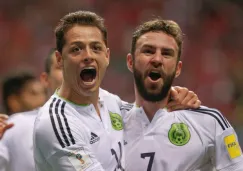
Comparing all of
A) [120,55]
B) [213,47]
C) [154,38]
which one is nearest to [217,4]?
[213,47]

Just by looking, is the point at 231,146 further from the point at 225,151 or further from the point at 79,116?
the point at 79,116

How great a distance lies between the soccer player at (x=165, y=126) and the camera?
3.29 metres

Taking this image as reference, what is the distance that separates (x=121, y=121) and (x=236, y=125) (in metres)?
4.11

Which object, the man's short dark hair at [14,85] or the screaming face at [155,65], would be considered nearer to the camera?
the screaming face at [155,65]

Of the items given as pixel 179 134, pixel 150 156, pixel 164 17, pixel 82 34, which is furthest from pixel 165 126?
pixel 164 17

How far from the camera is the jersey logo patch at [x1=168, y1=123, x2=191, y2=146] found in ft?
10.9

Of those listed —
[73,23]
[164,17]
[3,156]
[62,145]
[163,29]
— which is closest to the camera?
[62,145]

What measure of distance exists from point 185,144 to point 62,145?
76 cm

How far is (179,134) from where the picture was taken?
3352mm

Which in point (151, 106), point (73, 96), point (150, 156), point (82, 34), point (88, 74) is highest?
point (82, 34)

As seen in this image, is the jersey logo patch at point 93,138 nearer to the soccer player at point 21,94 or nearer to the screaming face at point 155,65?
the screaming face at point 155,65

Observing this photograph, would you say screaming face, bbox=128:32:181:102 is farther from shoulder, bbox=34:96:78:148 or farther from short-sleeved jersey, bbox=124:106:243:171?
shoulder, bbox=34:96:78:148


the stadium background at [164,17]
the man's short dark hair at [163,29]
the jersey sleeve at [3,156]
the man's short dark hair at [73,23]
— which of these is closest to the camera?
the man's short dark hair at [73,23]

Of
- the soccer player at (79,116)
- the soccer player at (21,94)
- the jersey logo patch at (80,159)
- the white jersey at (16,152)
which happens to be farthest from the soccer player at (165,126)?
the soccer player at (21,94)
